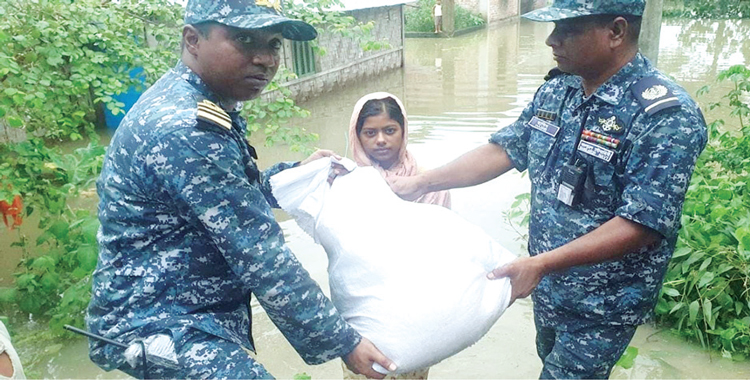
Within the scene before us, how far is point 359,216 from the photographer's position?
1773 millimetres

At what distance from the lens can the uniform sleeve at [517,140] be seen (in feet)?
7.41

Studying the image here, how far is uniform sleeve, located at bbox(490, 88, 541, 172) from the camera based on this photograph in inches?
89.0

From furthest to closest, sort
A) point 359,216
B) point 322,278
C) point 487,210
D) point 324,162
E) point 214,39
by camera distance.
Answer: point 487,210
point 322,278
point 324,162
point 359,216
point 214,39

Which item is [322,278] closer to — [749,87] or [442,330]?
[442,330]

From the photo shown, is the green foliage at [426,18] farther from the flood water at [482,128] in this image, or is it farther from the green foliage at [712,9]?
the green foliage at [712,9]

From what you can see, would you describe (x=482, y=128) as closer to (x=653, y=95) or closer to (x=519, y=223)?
(x=519, y=223)

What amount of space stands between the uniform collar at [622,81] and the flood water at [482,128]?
1775mm

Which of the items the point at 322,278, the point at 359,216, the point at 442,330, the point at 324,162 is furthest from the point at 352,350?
the point at 322,278

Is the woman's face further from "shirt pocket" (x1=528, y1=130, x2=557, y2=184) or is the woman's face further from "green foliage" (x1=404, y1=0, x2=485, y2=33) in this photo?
"green foliage" (x1=404, y1=0, x2=485, y2=33)

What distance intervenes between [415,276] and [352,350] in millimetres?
269

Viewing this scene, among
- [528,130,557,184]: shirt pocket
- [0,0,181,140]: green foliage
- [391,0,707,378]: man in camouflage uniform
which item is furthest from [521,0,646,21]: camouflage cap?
[0,0,181,140]: green foliage

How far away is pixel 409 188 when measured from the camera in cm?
238

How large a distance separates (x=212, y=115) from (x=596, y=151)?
3.91ft

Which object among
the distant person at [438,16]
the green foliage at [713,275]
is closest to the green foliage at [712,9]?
the distant person at [438,16]
